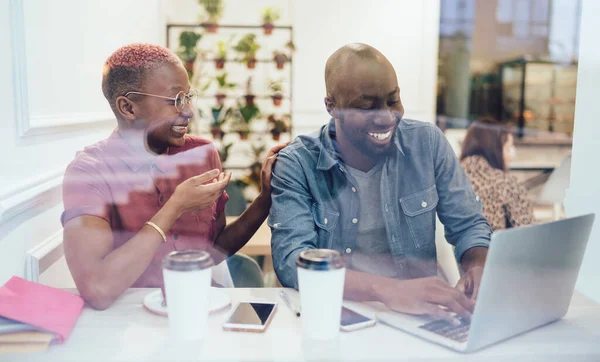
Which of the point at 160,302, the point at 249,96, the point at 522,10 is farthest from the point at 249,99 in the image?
the point at 522,10

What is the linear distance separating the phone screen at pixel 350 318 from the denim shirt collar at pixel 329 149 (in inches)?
16.7

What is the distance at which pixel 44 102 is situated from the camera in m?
1.21

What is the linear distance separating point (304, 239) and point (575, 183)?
0.60 meters

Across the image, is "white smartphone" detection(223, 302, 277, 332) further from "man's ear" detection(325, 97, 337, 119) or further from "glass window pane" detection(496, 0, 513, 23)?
"glass window pane" detection(496, 0, 513, 23)

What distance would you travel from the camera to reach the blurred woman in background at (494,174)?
2029mm

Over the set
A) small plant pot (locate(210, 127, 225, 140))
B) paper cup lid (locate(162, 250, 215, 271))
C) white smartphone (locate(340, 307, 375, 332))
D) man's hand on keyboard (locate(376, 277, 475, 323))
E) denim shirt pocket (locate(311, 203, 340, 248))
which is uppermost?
small plant pot (locate(210, 127, 225, 140))

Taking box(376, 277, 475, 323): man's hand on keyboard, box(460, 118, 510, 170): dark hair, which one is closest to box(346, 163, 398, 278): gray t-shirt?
box(376, 277, 475, 323): man's hand on keyboard

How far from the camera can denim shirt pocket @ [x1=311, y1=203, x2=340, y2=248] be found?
121 cm

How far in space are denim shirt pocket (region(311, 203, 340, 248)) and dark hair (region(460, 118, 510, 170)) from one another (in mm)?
1156

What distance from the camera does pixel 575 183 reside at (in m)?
1.19

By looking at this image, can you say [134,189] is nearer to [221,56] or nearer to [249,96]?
[249,96]

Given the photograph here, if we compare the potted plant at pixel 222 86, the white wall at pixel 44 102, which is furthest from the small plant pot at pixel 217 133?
the white wall at pixel 44 102

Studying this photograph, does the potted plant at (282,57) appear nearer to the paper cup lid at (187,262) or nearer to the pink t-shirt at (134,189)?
the pink t-shirt at (134,189)

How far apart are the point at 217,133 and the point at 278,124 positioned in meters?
0.33
